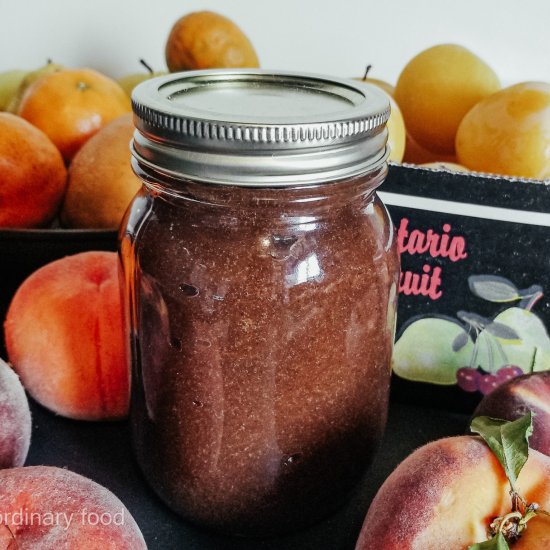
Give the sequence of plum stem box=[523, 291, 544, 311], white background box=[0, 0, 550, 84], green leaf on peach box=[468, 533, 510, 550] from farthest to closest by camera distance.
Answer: white background box=[0, 0, 550, 84]
plum stem box=[523, 291, 544, 311]
green leaf on peach box=[468, 533, 510, 550]

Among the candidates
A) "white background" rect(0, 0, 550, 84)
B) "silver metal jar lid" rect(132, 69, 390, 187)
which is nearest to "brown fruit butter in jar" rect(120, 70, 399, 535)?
"silver metal jar lid" rect(132, 69, 390, 187)

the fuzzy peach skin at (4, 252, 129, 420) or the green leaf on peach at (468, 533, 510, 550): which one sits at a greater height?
the green leaf on peach at (468, 533, 510, 550)

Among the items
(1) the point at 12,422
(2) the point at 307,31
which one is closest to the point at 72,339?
(1) the point at 12,422

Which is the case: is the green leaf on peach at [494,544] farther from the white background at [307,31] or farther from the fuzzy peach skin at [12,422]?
the white background at [307,31]

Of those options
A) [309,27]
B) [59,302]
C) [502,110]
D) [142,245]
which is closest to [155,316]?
[142,245]

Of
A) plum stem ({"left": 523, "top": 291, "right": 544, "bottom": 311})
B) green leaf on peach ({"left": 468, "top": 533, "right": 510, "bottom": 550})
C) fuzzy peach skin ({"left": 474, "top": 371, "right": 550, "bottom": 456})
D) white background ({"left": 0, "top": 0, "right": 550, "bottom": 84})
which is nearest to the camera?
green leaf on peach ({"left": 468, "top": 533, "right": 510, "bottom": 550})

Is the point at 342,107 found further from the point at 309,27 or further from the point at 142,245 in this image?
the point at 309,27

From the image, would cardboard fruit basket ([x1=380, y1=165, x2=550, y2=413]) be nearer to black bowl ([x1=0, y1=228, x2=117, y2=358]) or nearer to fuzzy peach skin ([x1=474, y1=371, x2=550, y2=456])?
fuzzy peach skin ([x1=474, y1=371, x2=550, y2=456])
